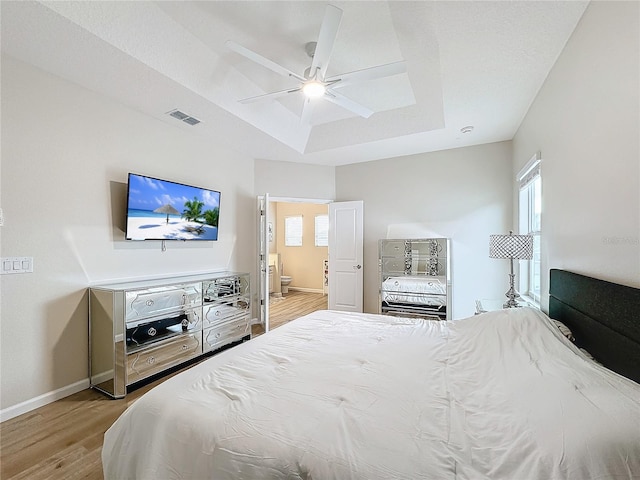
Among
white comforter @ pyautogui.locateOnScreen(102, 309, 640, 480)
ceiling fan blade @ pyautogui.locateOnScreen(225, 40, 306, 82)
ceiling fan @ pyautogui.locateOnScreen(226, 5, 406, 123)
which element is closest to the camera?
white comforter @ pyautogui.locateOnScreen(102, 309, 640, 480)

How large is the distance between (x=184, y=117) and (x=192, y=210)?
1.03 meters

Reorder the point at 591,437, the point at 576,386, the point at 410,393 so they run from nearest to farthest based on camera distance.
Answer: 1. the point at 591,437
2. the point at 576,386
3. the point at 410,393

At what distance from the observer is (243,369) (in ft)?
4.75

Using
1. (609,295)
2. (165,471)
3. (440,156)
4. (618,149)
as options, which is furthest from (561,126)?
(165,471)

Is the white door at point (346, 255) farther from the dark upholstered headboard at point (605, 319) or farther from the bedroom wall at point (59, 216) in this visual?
the dark upholstered headboard at point (605, 319)

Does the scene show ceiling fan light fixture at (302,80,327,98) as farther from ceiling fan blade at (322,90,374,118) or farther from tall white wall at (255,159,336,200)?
tall white wall at (255,159,336,200)

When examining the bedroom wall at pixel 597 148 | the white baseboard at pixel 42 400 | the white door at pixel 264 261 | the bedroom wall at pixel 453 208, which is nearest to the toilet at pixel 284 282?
the white door at pixel 264 261

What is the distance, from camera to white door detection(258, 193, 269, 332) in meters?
4.28

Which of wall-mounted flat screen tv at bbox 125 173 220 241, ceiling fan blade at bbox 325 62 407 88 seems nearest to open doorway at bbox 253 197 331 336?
wall-mounted flat screen tv at bbox 125 173 220 241

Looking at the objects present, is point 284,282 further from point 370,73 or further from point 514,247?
point 370,73

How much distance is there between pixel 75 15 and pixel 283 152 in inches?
107

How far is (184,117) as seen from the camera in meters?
3.24

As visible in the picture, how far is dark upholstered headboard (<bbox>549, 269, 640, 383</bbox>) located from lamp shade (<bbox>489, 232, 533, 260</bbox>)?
0.79 m

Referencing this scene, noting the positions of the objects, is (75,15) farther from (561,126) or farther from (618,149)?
(561,126)
